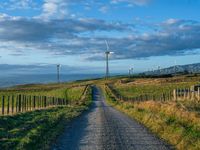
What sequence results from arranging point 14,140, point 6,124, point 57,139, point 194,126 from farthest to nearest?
point 6,124 < point 194,126 < point 57,139 < point 14,140

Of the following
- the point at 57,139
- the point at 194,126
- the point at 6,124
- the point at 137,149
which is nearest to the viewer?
the point at 137,149

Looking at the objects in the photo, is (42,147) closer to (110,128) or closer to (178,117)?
(110,128)

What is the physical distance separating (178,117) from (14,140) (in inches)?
378

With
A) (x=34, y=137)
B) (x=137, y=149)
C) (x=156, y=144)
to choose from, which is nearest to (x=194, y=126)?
(x=156, y=144)

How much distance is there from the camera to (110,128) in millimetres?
22156

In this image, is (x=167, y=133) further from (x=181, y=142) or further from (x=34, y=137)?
(x=34, y=137)

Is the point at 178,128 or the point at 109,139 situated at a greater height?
the point at 178,128

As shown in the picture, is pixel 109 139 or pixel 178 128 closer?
pixel 109 139

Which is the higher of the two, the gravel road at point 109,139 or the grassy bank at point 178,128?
the grassy bank at point 178,128

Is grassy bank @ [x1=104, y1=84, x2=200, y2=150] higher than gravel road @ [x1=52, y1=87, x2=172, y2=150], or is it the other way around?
grassy bank @ [x1=104, y1=84, x2=200, y2=150]

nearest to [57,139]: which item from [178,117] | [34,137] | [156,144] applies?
[34,137]

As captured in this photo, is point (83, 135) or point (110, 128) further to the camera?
point (110, 128)

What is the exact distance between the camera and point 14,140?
16047 millimetres

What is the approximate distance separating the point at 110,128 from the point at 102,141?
17.0ft
